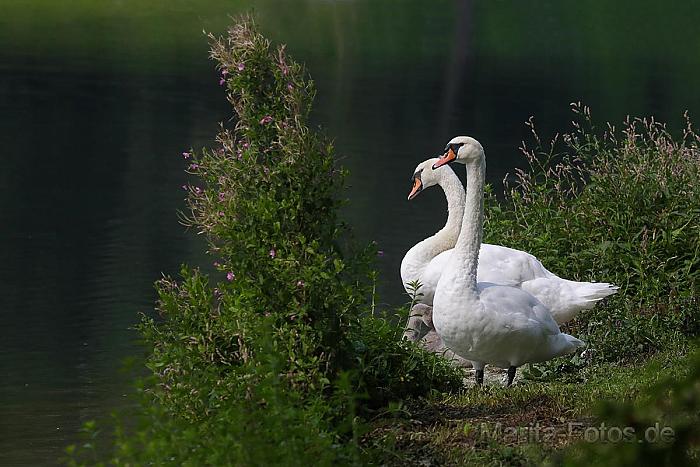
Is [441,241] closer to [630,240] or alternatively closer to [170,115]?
[630,240]

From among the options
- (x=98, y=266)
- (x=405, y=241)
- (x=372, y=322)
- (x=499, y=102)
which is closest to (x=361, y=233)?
(x=405, y=241)

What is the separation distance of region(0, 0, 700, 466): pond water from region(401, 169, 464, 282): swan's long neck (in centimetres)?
250

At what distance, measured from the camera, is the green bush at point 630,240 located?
363 inches

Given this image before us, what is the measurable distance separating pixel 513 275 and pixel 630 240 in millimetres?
1329

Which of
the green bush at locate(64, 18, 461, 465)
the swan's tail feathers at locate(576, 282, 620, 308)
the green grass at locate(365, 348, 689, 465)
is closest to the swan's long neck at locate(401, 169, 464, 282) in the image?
the swan's tail feathers at locate(576, 282, 620, 308)

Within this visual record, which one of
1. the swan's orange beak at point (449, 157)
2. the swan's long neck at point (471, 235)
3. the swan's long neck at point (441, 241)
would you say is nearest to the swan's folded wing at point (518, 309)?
the swan's long neck at point (471, 235)

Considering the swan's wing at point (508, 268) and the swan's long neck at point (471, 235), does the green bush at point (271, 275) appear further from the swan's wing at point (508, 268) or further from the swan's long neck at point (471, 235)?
the swan's wing at point (508, 268)

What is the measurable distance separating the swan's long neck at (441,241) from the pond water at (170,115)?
2503 mm

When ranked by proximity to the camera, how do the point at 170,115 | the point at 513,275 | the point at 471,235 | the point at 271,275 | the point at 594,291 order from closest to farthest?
1. the point at 271,275
2. the point at 471,235
3. the point at 594,291
4. the point at 513,275
5. the point at 170,115

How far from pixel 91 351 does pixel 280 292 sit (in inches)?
229

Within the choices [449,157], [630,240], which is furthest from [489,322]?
[630,240]

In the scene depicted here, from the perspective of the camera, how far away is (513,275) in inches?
365

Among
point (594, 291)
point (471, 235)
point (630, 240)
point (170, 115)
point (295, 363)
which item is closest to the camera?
point (295, 363)

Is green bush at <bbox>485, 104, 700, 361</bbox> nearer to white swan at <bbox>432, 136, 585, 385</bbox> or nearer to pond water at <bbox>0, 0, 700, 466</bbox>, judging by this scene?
white swan at <bbox>432, 136, 585, 385</bbox>
